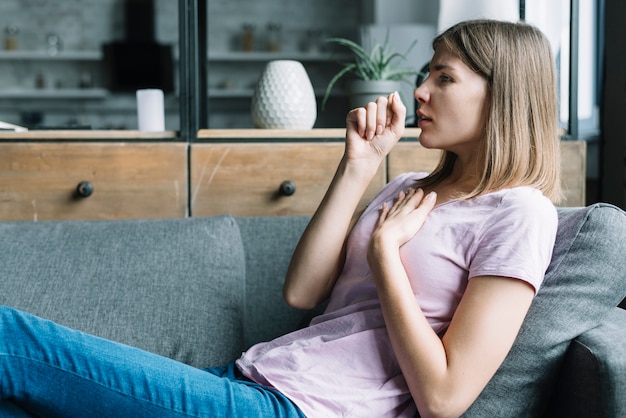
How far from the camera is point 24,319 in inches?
41.3

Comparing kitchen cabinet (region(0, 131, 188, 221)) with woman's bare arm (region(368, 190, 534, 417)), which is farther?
kitchen cabinet (region(0, 131, 188, 221))

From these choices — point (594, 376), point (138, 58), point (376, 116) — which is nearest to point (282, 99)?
point (376, 116)

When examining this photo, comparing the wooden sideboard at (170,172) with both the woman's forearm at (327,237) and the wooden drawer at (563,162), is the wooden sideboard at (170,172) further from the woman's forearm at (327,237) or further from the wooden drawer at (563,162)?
the woman's forearm at (327,237)

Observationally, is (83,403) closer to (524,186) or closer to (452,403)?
(452,403)

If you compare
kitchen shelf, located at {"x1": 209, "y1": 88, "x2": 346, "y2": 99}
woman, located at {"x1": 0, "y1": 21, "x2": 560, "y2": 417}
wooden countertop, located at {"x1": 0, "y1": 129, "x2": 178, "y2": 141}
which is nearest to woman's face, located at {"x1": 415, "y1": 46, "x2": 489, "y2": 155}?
woman, located at {"x1": 0, "y1": 21, "x2": 560, "y2": 417}

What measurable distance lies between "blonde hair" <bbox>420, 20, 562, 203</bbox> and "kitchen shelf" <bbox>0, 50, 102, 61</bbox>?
4.42 m

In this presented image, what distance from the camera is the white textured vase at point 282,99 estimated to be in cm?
187

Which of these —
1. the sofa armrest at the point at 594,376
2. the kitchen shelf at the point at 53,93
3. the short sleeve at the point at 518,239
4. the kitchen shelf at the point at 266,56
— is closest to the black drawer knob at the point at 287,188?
the short sleeve at the point at 518,239

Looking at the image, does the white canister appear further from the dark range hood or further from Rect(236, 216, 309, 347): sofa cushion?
the dark range hood

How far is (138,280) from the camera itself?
154cm

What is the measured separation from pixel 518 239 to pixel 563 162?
0.86m

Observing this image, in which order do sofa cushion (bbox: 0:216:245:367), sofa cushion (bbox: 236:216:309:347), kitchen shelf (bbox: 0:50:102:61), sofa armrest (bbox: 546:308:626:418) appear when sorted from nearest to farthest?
sofa armrest (bbox: 546:308:626:418)
sofa cushion (bbox: 0:216:245:367)
sofa cushion (bbox: 236:216:309:347)
kitchen shelf (bbox: 0:50:102:61)

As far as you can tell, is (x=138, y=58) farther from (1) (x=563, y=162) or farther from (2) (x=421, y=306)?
(2) (x=421, y=306)

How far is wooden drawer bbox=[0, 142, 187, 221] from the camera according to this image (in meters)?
1.75
